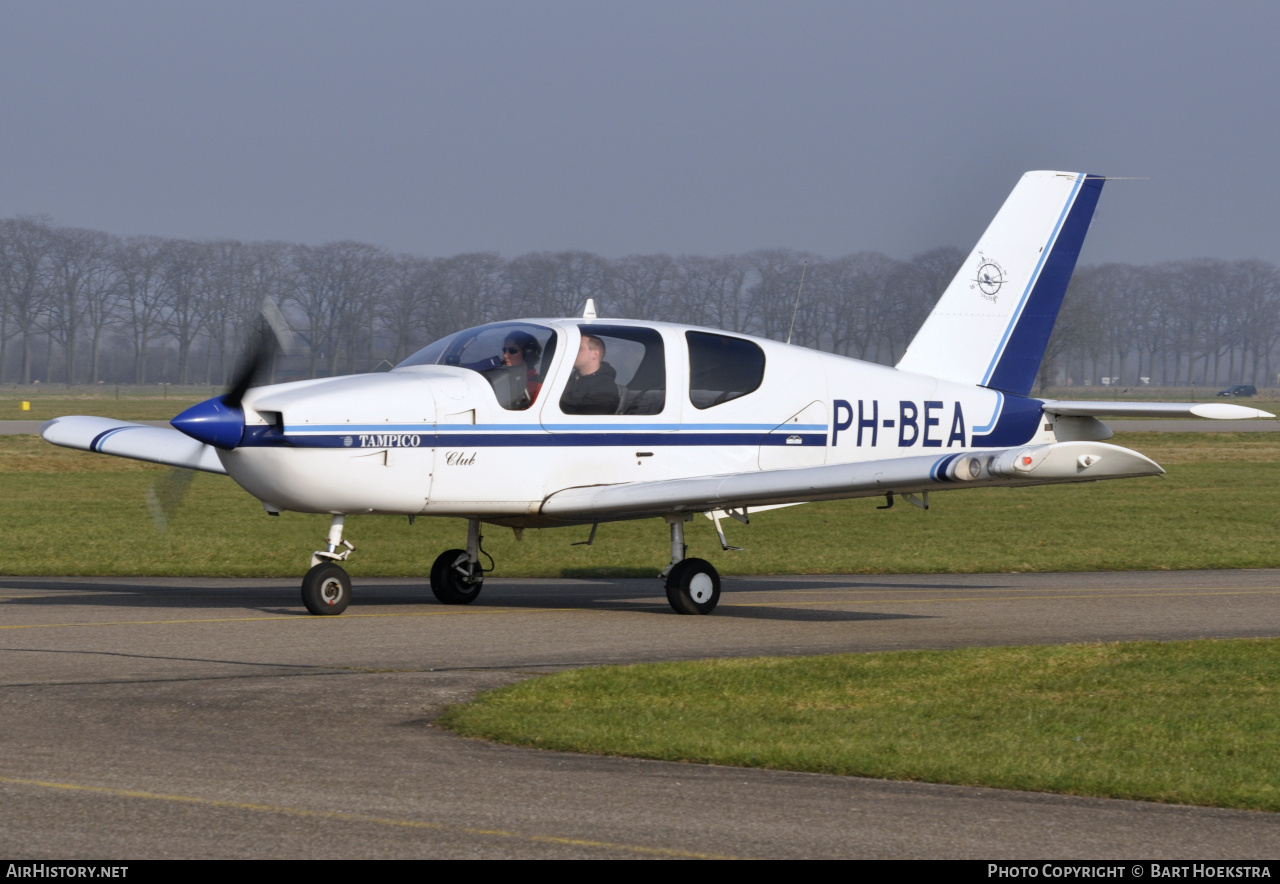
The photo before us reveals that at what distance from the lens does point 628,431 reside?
44.0 feet

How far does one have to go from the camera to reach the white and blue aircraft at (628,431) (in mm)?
12117

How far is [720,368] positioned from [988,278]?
3.82m

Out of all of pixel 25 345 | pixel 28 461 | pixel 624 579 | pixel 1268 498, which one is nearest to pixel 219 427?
pixel 624 579

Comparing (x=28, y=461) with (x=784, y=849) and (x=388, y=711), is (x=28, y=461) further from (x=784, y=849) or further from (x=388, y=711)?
(x=784, y=849)

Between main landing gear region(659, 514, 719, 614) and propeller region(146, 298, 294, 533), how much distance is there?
3749 millimetres

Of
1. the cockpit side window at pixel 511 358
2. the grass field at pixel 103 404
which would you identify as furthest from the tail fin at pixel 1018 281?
the grass field at pixel 103 404

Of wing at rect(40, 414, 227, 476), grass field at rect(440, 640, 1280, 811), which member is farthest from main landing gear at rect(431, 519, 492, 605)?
grass field at rect(440, 640, 1280, 811)

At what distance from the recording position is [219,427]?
11.9 meters

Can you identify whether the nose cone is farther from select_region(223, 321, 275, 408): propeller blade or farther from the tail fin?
the tail fin

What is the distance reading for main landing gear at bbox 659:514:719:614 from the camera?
13586mm

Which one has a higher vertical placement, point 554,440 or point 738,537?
point 554,440

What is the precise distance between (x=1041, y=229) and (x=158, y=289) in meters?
126

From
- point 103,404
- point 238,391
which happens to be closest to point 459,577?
point 238,391

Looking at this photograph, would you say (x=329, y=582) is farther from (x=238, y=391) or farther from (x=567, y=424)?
(x=567, y=424)
